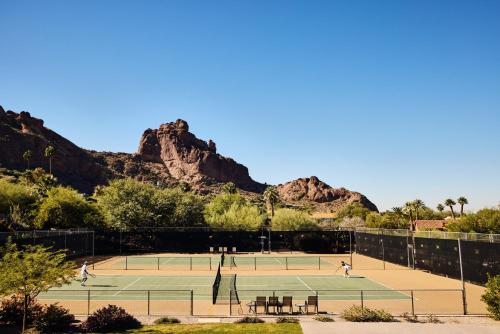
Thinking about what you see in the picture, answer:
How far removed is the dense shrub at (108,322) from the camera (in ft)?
60.2

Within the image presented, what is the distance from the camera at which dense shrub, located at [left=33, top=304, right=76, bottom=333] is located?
18.2 m

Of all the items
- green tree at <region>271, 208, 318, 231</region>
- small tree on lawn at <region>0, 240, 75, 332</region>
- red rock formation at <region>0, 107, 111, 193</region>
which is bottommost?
small tree on lawn at <region>0, 240, 75, 332</region>

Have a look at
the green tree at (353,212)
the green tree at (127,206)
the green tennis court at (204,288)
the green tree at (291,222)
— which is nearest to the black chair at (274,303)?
the green tennis court at (204,288)

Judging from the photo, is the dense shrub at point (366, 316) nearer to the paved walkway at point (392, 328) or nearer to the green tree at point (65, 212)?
the paved walkway at point (392, 328)

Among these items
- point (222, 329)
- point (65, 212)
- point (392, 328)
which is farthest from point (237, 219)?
point (392, 328)

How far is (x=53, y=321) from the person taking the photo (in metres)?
18.5

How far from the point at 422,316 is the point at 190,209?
58948mm

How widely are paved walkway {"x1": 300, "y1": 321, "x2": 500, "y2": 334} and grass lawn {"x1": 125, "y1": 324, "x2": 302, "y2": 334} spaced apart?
778 millimetres

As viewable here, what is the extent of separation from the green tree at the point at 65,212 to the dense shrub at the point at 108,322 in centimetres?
5091

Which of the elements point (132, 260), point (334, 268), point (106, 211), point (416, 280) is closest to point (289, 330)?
point (416, 280)

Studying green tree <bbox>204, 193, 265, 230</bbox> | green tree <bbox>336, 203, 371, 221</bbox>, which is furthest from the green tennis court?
green tree <bbox>336, 203, 371, 221</bbox>

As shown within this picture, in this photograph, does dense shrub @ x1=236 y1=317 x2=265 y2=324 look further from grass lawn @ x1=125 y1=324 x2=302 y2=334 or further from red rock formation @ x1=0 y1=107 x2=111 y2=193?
red rock formation @ x1=0 y1=107 x2=111 y2=193

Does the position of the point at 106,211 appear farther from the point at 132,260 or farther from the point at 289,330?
the point at 289,330

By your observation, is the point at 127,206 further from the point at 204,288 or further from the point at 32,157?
the point at 32,157
